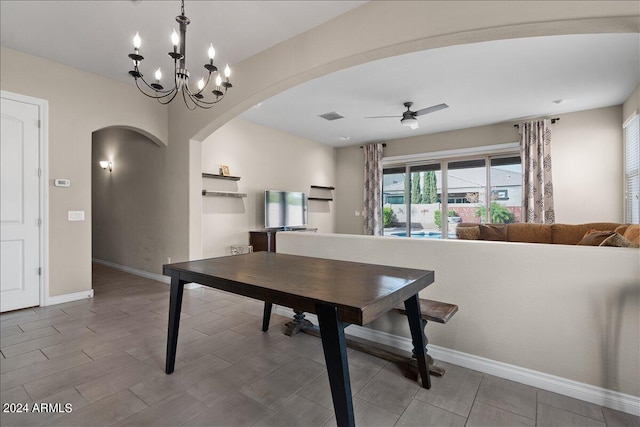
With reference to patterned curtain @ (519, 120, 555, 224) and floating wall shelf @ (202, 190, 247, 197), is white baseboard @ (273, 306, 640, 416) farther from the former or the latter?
patterned curtain @ (519, 120, 555, 224)

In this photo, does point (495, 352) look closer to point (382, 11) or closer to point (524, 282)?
point (524, 282)

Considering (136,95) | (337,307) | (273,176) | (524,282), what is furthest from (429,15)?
(273,176)

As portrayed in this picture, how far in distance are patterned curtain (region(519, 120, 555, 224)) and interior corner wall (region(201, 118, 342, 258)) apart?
435 centimetres

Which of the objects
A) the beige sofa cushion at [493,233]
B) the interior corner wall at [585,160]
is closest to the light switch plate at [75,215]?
the beige sofa cushion at [493,233]

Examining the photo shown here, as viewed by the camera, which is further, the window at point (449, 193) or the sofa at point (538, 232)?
the window at point (449, 193)

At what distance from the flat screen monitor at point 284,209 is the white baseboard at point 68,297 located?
282 centimetres

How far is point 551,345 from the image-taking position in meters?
1.92

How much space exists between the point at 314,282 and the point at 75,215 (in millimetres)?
3848

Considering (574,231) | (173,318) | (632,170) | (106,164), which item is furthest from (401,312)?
(106,164)

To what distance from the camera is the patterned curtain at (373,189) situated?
7.42 metres

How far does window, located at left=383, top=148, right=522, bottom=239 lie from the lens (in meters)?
6.23

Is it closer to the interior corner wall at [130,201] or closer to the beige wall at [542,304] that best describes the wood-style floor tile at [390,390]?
the beige wall at [542,304]

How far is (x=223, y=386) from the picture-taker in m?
1.97

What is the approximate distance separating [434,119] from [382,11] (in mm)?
3649
